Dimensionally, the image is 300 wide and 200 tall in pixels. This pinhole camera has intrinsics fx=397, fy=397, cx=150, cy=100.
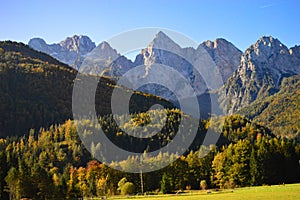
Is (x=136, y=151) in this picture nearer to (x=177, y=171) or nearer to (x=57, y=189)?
(x=177, y=171)

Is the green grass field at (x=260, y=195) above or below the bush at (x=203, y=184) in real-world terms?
below

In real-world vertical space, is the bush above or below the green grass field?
above

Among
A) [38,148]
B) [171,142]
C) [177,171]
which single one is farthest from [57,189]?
[171,142]

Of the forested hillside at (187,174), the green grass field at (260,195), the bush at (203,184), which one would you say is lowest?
the green grass field at (260,195)

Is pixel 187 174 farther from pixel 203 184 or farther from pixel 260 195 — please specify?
pixel 260 195

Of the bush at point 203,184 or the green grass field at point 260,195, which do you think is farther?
the bush at point 203,184

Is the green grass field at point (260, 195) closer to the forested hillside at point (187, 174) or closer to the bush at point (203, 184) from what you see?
the forested hillside at point (187, 174)

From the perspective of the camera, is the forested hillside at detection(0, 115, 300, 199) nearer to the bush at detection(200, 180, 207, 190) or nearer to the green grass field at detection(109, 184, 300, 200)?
the bush at detection(200, 180, 207, 190)

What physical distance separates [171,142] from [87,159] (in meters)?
40.7

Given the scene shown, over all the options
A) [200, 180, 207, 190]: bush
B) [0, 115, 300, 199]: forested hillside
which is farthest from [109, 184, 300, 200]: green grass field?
[200, 180, 207, 190]: bush

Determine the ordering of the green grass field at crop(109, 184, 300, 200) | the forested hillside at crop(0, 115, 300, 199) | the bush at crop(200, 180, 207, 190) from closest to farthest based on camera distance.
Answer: the green grass field at crop(109, 184, 300, 200)
the forested hillside at crop(0, 115, 300, 199)
the bush at crop(200, 180, 207, 190)

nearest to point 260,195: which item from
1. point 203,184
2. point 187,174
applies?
point 203,184

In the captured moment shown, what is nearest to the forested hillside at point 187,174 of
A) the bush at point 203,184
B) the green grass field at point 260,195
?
the bush at point 203,184

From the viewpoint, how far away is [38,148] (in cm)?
15800
